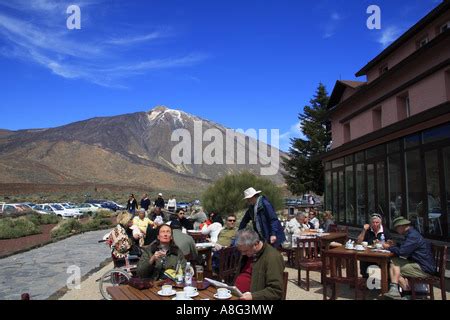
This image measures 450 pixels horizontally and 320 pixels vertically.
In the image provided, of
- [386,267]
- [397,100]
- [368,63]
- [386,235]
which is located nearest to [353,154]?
[397,100]

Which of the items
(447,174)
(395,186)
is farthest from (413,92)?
(447,174)

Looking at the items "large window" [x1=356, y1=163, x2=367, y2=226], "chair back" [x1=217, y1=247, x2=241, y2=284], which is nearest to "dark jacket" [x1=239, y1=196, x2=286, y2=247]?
"chair back" [x1=217, y1=247, x2=241, y2=284]

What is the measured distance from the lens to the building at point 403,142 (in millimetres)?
9789

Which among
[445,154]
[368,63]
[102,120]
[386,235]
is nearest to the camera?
[386,235]

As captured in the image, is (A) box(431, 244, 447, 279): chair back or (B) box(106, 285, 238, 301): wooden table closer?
(B) box(106, 285, 238, 301): wooden table

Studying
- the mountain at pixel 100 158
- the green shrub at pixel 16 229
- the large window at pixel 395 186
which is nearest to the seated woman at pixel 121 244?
the large window at pixel 395 186

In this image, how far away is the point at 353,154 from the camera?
609 inches

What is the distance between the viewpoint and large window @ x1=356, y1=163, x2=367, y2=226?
47.7ft

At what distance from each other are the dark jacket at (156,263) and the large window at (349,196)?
39.4 ft

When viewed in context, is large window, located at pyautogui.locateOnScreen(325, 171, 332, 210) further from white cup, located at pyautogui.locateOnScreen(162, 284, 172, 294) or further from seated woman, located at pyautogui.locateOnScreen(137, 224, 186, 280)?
white cup, located at pyautogui.locateOnScreen(162, 284, 172, 294)

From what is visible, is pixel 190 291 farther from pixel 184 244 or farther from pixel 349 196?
pixel 349 196
